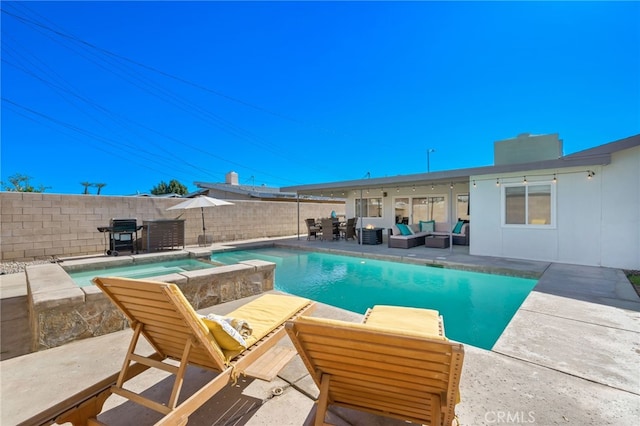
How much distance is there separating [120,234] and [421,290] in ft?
27.4

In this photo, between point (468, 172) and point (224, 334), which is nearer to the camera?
point (224, 334)

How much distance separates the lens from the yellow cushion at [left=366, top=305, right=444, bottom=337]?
2.29 m

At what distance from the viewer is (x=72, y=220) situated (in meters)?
8.76

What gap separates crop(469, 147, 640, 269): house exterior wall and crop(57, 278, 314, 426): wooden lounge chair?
26.1 feet

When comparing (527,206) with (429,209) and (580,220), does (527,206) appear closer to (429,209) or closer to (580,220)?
(580,220)

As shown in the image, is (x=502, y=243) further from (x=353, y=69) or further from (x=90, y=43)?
(x=90, y=43)

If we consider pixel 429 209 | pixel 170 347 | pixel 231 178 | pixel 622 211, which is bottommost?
pixel 170 347

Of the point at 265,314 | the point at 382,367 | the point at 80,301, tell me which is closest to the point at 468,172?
the point at 265,314

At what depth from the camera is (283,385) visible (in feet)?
7.36

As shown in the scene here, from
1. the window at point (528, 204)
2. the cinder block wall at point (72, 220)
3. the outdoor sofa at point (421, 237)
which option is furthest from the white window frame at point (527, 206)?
the cinder block wall at point (72, 220)

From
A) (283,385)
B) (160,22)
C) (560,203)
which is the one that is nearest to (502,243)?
(560,203)

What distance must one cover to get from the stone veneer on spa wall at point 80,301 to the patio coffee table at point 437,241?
7.81 meters

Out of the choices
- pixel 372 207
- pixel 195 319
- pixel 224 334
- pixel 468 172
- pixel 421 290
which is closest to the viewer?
pixel 195 319

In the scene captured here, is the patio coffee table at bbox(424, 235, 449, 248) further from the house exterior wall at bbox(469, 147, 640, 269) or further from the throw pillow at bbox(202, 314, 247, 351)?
the throw pillow at bbox(202, 314, 247, 351)
